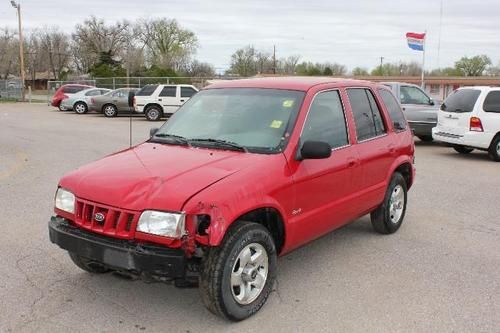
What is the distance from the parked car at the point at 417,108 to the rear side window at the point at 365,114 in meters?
9.29

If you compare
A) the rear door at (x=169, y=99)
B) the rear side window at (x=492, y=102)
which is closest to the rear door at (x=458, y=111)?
the rear side window at (x=492, y=102)

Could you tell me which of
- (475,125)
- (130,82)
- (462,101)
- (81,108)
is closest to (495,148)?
(475,125)

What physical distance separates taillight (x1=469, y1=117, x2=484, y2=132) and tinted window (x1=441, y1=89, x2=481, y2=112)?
26cm

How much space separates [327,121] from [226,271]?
193 centimetres

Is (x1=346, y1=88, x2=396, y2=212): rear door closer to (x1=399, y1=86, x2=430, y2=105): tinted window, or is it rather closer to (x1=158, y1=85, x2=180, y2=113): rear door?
(x1=399, y1=86, x2=430, y2=105): tinted window

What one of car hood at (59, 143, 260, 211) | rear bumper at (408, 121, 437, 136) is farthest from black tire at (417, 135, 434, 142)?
car hood at (59, 143, 260, 211)

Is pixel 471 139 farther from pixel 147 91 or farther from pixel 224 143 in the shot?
pixel 147 91

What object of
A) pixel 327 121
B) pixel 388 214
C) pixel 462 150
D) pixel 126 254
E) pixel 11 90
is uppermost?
pixel 11 90

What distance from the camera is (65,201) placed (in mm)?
4129

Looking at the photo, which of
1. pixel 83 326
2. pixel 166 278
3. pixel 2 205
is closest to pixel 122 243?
pixel 166 278

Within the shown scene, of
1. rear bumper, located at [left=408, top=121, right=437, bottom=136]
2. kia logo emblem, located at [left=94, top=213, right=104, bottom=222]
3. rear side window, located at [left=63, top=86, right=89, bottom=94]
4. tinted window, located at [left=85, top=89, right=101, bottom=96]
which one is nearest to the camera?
kia logo emblem, located at [left=94, top=213, right=104, bottom=222]

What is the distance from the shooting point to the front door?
451 centimetres

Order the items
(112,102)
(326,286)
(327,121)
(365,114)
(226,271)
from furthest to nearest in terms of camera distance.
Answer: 1. (112,102)
2. (365,114)
3. (327,121)
4. (326,286)
5. (226,271)

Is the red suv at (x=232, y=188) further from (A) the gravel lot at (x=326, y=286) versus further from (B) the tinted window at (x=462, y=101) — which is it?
(B) the tinted window at (x=462, y=101)
